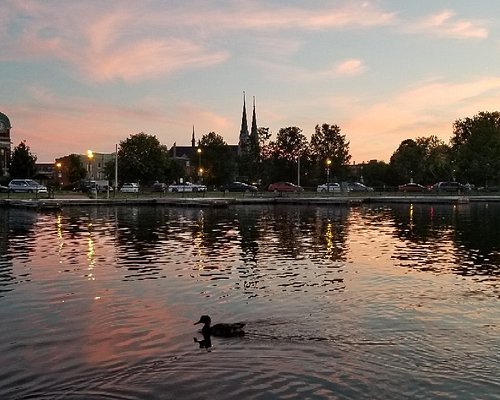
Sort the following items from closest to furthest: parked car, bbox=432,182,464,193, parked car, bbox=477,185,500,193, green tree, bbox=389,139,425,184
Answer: parked car, bbox=432,182,464,193, parked car, bbox=477,185,500,193, green tree, bbox=389,139,425,184

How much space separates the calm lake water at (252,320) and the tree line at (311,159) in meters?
89.0

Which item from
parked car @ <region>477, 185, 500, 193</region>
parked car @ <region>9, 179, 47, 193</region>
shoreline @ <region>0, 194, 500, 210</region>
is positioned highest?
parked car @ <region>9, 179, 47, 193</region>

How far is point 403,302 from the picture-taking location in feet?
60.7

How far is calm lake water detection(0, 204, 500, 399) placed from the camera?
1164 cm

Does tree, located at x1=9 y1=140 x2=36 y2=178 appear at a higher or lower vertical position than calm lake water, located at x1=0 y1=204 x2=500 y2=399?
higher

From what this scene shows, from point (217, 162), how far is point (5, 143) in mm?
46959

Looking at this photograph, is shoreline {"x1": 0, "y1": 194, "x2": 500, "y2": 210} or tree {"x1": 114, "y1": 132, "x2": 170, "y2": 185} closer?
shoreline {"x1": 0, "y1": 194, "x2": 500, "y2": 210}

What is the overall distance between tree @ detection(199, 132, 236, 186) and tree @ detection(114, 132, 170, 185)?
1222 centimetres

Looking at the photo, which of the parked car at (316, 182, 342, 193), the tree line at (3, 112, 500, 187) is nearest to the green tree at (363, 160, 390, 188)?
the tree line at (3, 112, 500, 187)

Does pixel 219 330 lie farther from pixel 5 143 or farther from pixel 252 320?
pixel 5 143

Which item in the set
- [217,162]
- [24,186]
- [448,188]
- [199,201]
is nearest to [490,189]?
[448,188]

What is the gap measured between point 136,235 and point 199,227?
7.50 meters

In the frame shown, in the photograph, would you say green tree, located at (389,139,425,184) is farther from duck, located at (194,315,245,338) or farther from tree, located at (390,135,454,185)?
duck, located at (194,315,245,338)

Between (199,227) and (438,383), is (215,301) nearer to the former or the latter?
(438,383)
